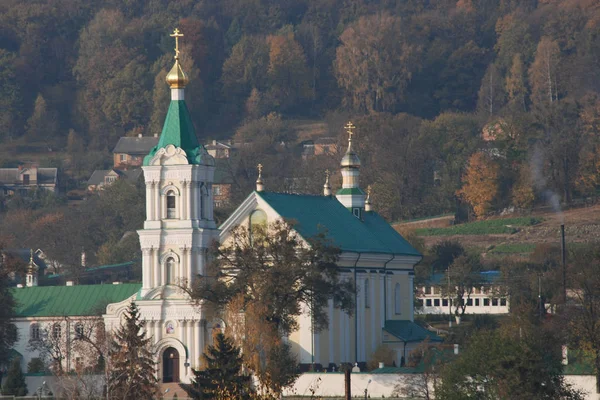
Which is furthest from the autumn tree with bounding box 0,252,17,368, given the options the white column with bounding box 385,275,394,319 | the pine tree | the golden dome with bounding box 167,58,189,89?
the white column with bounding box 385,275,394,319

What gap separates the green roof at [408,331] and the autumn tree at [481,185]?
34223 millimetres

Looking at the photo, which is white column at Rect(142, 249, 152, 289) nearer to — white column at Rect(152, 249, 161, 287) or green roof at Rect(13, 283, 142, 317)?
white column at Rect(152, 249, 161, 287)

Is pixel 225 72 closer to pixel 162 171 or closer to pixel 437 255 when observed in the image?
pixel 437 255

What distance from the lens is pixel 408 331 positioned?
254ft

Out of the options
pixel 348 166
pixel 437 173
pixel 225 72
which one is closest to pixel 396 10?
pixel 225 72

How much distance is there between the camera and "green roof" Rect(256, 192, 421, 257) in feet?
235

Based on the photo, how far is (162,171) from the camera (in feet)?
231

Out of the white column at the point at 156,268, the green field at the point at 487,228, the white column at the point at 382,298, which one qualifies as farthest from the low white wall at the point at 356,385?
the green field at the point at 487,228

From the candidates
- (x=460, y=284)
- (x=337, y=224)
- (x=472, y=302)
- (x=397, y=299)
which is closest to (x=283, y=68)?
(x=472, y=302)

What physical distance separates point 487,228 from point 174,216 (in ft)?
132

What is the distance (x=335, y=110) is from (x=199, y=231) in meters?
86.1

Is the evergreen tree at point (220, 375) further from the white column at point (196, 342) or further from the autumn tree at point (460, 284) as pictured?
the autumn tree at point (460, 284)

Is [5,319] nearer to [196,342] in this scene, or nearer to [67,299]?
[196,342]

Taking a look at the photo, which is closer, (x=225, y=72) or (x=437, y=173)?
(x=437, y=173)
